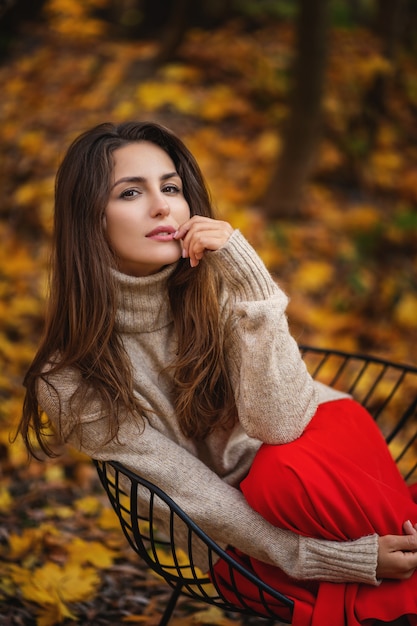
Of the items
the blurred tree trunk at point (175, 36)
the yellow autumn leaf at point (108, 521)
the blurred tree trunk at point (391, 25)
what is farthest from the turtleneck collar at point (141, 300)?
the blurred tree trunk at point (391, 25)

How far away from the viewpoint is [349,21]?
5.36 meters

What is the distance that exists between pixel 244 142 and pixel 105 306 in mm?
3083

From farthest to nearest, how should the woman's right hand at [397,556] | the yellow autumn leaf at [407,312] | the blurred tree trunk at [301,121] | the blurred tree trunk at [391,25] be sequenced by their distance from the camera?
the blurred tree trunk at [391,25]
the blurred tree trunk at [301,121]
the yellow autumn leaf at [407,312]
the woman's right hand at [397,556]

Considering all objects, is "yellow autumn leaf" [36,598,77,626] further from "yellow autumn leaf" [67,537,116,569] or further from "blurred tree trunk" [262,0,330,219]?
A: "blurred tree trunk" [262,0,330,219]

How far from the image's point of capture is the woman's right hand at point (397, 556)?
1479 mm

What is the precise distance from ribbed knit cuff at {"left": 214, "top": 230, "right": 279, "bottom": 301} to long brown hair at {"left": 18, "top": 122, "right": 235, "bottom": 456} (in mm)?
102

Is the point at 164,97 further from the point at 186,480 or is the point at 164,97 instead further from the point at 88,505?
the point at 186,480

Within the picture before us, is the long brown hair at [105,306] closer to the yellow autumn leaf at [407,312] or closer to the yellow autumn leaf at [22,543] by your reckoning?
the yellow autumn leaf at [22,543]

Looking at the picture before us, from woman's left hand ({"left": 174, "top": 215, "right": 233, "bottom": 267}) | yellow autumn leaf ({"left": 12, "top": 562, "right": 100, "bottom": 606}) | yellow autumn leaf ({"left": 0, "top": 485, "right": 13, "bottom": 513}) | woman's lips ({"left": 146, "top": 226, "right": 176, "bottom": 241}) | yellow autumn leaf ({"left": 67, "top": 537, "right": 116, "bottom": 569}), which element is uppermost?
woman's left hand ({"left": 174, "top": 215, "right": 233, "bottom": 267})

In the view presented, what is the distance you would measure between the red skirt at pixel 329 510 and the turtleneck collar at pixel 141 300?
0.44 m

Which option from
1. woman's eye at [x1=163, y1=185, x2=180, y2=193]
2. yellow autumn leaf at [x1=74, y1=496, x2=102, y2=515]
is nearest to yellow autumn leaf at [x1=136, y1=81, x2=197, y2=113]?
yellow autumn leaf at [x1=74, y1=496, x2=102, y2=515]

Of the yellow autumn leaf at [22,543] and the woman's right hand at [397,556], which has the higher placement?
the woman's right hand at [397,556]

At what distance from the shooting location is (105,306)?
5.43 feet

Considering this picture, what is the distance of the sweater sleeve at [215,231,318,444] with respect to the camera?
5.22ft
